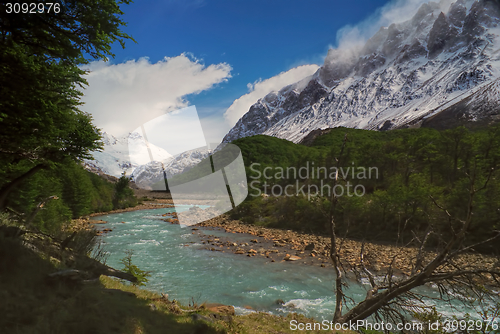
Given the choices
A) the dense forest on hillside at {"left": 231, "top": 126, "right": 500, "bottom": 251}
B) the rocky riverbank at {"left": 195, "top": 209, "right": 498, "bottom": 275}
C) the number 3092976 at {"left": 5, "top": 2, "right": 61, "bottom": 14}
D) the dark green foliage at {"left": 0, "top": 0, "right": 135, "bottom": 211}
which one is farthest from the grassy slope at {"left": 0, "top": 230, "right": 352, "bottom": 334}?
the rocky riverbank at {"left": 195, "top": 209, "right": 498, "bottom": 275}

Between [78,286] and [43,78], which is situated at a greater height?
[43,78]

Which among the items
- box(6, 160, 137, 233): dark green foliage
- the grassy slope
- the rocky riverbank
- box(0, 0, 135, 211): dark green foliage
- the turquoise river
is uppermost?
box(0, 0, 135, 211): dark green foliage

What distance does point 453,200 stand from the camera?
2211 cm

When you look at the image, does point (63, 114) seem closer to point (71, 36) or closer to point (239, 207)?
point (71, 36)

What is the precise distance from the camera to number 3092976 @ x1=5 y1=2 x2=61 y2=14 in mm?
5961

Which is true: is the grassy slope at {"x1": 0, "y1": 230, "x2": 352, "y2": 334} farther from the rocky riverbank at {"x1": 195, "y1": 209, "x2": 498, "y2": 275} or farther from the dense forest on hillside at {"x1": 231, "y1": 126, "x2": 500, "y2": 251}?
the rocky riverbank at {"x1": 195, "y1": 209, "x2": 498, "y2": 275}

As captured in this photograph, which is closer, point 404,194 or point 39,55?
point 39,55

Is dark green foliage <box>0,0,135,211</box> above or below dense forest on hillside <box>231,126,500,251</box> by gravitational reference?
above

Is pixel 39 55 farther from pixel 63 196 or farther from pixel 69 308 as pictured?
pixel 63 196

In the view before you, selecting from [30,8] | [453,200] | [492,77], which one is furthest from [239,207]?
[492,77]

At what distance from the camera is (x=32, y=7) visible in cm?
610

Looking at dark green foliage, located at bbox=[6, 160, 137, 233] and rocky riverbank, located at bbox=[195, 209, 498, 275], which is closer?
rocky riverbank, located at bbox=[195, 209, 498, 275]

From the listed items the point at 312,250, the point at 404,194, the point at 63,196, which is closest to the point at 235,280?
the point at 312,250

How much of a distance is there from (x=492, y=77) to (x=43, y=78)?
7321 inches
